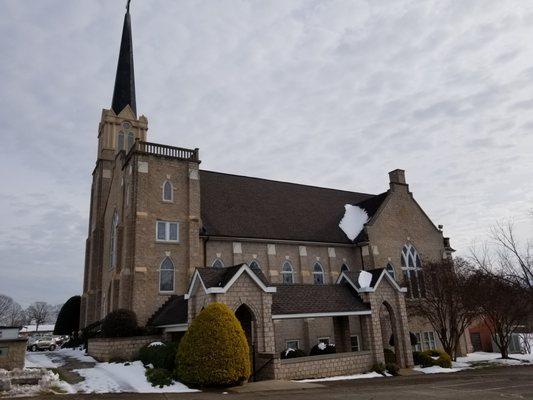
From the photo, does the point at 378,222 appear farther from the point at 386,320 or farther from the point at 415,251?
the point at 386,320

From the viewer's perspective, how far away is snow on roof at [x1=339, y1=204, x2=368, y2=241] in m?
36.4

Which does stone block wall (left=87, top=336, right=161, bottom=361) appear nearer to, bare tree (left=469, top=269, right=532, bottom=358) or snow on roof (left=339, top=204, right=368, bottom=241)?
snow on roof (left=339, top=204, right=368, bottom=241)

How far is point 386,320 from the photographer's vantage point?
3011cm


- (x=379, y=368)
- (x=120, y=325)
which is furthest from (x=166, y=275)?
(x=379, y=368)

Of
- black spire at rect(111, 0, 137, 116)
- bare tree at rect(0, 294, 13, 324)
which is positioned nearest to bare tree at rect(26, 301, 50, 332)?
bare tree at rect(0, 294, 13, 324)

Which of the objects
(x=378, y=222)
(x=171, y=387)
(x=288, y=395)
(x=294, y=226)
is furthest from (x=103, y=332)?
(x=378, y=222)

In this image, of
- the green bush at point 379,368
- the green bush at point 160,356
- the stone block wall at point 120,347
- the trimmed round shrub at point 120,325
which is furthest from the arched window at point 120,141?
the green bush at point 379,368

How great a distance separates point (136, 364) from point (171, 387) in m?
5.27

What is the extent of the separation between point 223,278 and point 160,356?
4.55m

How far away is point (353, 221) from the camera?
1497 inches

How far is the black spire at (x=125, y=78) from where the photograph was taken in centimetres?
4291

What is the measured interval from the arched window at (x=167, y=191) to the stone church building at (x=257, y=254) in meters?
0.10

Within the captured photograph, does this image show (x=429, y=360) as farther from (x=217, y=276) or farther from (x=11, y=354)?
(x=11, y=354)

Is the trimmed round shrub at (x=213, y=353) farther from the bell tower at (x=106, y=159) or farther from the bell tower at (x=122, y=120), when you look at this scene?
the bell tower at (x=122, y=120)
